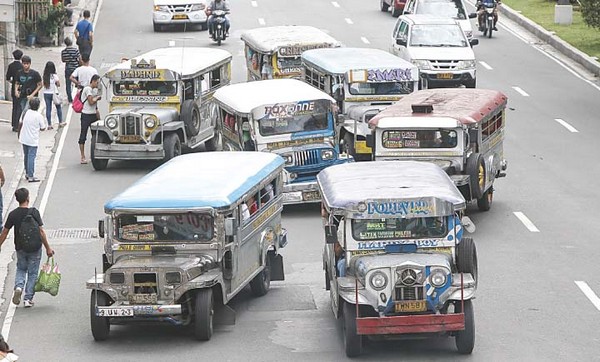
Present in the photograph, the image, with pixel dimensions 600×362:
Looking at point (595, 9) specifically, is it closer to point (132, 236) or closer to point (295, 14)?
point (295, 14)

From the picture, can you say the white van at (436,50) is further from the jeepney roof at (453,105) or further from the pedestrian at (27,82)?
the pedestrian at (27,82)

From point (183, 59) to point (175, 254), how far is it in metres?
13.0

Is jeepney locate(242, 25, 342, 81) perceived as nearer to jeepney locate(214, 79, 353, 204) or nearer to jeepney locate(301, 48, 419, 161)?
jeepney locate(301, 48, 419, 161)

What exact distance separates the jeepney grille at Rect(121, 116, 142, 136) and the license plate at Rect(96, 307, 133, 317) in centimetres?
1173

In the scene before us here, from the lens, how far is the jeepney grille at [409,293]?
1634 cm

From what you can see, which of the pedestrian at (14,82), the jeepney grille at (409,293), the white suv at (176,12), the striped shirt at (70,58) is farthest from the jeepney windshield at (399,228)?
the white suv at (176,12)

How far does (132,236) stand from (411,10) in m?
27.4

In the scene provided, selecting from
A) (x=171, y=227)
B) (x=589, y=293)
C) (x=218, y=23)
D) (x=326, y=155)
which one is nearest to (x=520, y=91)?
(x=218, y=23)

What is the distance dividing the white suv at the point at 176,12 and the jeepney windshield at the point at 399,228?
3233 centimetres

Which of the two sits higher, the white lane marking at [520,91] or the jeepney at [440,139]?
the jeepney at [440,139]

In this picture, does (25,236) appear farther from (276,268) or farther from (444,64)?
(444,64)

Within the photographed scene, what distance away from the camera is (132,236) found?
57.9 feet

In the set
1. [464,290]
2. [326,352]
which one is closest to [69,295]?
[326,352]

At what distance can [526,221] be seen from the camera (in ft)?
79.8
